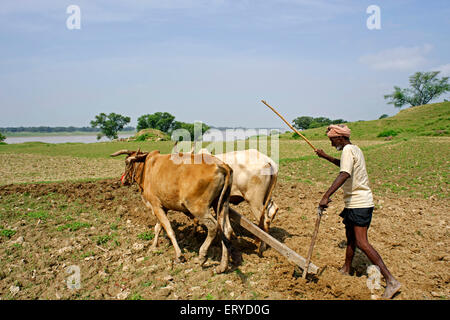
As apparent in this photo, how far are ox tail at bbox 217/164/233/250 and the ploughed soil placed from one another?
0.65 m

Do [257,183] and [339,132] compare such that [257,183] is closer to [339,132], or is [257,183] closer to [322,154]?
[322,154]

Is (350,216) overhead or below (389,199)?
overhead

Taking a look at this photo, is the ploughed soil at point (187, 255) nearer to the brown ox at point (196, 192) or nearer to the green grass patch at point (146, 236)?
the green grass patch at point (146, 236)

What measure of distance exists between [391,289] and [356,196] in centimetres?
134

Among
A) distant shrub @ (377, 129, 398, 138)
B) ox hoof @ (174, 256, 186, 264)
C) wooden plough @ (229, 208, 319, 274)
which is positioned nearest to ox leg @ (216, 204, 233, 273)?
wooden plough @ (229, 208, 319, 274)

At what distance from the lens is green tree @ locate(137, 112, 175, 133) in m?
70.2

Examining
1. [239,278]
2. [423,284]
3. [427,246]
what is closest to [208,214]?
[239,278]

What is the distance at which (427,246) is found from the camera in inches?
242

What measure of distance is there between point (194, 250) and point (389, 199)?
7040 mm

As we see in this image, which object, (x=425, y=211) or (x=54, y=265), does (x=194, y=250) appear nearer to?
(x=54, y=265)

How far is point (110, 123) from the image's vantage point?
82750 mm
